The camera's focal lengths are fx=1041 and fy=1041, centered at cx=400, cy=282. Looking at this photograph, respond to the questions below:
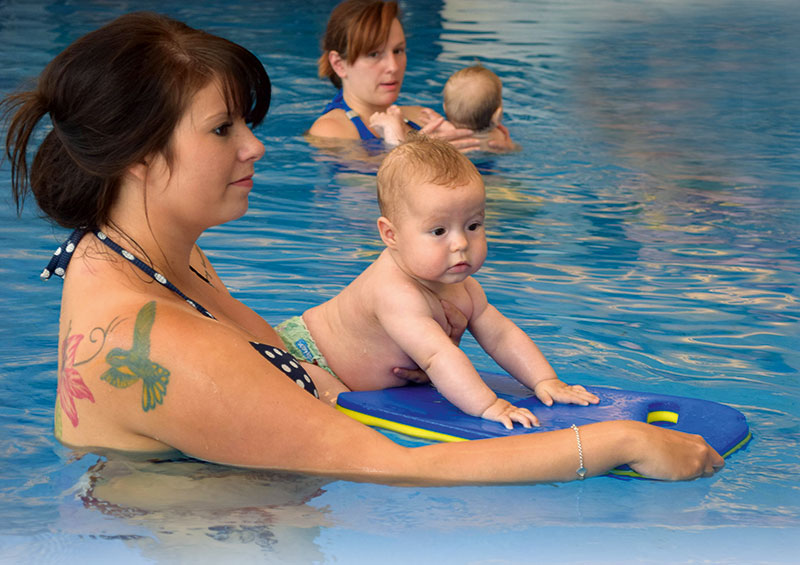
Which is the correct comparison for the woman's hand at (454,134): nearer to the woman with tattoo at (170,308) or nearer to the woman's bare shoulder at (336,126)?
the woman's bare shoulder at (336,126)

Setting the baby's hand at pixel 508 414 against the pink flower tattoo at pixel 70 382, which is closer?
the pink flower tattoo at pixel 70 382

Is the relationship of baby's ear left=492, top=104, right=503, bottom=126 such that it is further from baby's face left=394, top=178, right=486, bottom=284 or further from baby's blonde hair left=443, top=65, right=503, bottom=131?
baby's face left=394, top=178, right=486, bottom=284

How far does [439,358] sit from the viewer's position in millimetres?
2877

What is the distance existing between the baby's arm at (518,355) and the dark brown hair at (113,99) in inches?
41.6

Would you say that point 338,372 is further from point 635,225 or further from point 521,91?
point 521,91

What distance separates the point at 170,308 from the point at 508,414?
97 centimetres

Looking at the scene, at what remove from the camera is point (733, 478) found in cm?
279

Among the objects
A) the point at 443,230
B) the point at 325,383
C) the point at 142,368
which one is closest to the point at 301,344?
the point at 325,383

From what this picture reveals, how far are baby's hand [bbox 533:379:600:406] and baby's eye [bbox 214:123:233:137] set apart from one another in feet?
3.82

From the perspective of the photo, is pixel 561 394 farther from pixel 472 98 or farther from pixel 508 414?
pixel 472 98

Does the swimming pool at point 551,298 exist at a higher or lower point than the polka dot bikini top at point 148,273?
lower

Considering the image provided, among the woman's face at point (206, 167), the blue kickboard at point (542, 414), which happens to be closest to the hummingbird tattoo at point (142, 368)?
the woman's face at point (206, 167)

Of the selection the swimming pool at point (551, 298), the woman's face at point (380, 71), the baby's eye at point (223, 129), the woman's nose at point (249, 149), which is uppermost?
the baby's eye at point (223, 129)

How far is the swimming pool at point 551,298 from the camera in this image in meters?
2.45
